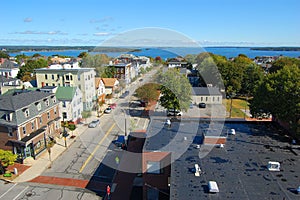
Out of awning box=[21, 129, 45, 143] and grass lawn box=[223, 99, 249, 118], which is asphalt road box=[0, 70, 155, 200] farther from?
grass lawn box=[223, 99, 249, 118]

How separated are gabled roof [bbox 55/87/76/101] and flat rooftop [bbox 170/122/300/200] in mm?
18791

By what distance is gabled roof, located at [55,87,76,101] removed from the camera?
29812 mm

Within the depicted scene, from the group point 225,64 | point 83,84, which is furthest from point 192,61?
point 83,84

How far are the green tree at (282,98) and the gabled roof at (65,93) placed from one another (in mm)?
20982

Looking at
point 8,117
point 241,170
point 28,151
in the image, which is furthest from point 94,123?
point 241,170

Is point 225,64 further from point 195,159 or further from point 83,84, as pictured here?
point 195,159

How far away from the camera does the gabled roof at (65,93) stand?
1174 inches

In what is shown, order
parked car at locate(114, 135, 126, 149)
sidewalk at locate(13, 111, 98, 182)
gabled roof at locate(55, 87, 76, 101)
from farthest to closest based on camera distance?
gabled roof at locate(55, 87, 76, 101)
parked car at locate(114, 135, 126, 149)
sidewalk at locate(13, 111, 98, 182)

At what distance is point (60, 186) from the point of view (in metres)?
17.8

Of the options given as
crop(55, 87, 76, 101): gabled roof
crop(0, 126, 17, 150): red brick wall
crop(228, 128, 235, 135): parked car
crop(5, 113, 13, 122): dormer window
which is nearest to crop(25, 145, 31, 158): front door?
crop(0, 126, 17, 150): red brick wall

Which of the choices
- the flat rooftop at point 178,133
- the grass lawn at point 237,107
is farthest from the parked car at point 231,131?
the grass lawn at point 237,107

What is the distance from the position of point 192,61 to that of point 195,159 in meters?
73.7

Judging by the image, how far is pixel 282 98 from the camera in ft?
67.2

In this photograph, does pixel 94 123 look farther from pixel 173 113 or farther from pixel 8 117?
pixel 173 113
